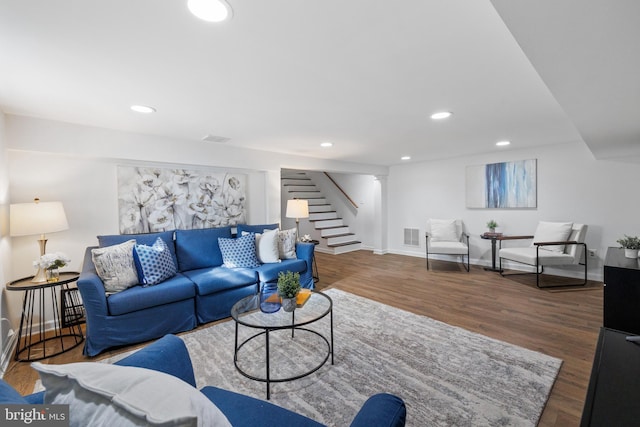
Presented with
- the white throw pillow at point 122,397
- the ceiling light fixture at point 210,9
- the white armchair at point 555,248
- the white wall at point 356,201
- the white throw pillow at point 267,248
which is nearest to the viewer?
the white throw pillow at point 122,397

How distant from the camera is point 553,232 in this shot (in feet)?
13.6

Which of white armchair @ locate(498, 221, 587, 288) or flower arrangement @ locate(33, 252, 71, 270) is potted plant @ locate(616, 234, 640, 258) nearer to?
white armchair @ locate(498, 221, 587, 288)

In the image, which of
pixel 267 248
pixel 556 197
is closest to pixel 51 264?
pixel 267 248

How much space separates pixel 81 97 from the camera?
2.10m

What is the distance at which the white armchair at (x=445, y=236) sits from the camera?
4980mm

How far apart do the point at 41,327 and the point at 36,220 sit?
115 centimetres

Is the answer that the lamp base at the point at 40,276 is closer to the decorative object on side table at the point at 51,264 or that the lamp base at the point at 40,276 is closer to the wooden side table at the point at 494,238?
the decorative object on side table at the point at 51,264

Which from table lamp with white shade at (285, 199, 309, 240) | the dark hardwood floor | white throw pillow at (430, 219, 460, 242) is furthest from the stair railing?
table lamp with white shade at (285, 199, 309, 240)

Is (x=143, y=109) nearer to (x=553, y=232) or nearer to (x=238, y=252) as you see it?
(x=238, y=252)

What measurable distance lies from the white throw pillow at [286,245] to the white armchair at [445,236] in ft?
8.72

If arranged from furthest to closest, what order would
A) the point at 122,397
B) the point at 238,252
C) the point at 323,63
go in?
the point at 238,252
the point at 323,63
the point at 122,397

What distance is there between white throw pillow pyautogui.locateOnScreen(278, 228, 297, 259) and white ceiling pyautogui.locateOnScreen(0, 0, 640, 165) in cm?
150

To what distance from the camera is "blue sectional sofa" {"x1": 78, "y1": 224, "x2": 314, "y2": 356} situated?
7.50 ft

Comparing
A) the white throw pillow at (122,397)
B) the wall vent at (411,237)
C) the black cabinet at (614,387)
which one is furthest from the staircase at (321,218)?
the white throw pillow at (122,397)
